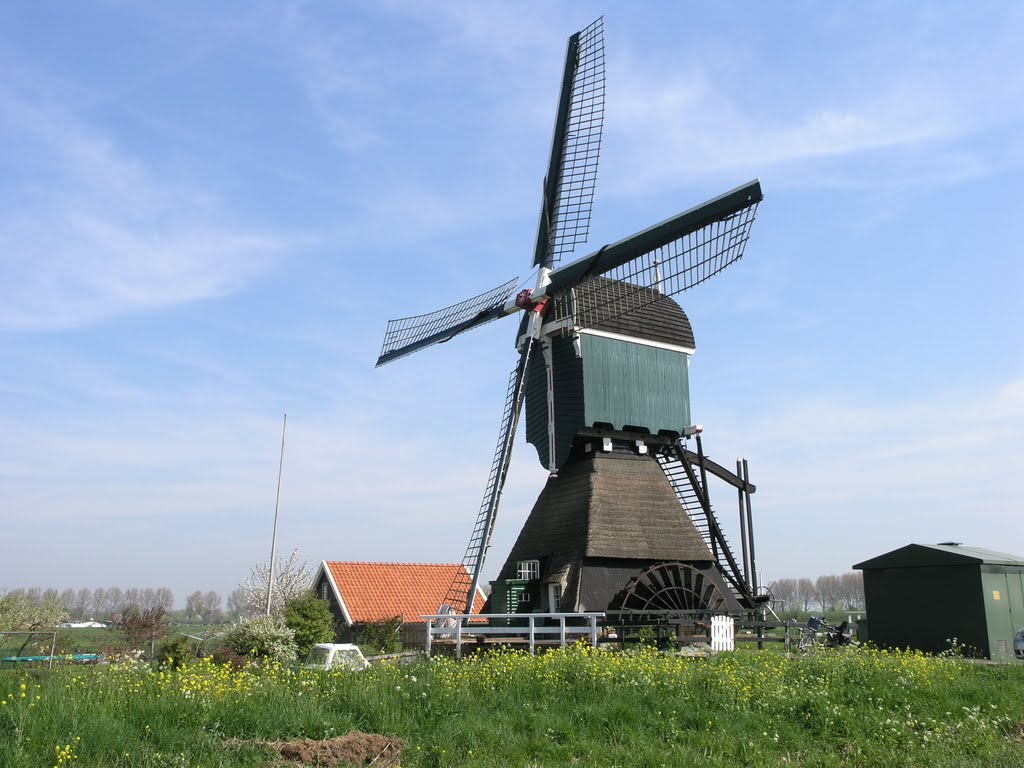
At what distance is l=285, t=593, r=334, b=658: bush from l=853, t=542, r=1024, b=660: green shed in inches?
526

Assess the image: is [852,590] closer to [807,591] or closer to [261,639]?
[807,591]

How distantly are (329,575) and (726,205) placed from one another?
21.0 meters

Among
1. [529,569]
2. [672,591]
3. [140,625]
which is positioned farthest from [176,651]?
[672,591]

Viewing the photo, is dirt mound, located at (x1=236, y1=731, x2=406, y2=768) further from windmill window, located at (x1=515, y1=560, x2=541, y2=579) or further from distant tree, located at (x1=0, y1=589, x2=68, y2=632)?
distant tree, located at (x1=0, y1=589, x2=68, y2=632)

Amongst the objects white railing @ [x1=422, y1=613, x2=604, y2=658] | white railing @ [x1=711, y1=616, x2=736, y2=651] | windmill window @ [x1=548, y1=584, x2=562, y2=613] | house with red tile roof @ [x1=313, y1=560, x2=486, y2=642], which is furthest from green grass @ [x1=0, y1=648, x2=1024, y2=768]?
house with red tile roof @ [x1=313, y1=560, x2=486, y2=642]

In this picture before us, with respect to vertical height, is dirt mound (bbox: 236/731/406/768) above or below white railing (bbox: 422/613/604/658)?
below

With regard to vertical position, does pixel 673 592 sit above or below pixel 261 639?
above

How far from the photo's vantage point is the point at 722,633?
16906 mm

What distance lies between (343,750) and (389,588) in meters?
24.9

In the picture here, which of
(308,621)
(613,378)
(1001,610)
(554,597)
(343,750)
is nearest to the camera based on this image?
(343,750)

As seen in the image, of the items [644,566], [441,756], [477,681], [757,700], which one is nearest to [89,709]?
[441,756]

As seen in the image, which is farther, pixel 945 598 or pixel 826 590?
pixel 826 590

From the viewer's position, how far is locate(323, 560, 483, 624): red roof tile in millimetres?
30266

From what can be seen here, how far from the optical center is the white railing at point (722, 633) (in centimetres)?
1669
